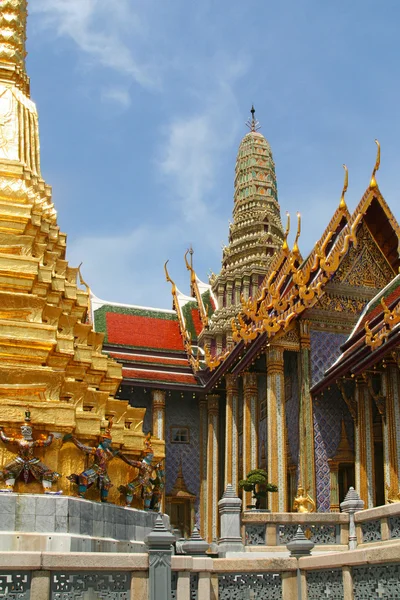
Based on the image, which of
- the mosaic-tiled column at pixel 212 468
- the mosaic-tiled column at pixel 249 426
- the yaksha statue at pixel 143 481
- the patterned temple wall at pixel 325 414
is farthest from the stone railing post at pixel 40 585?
the mosaic-tiled column at pixel 212 468

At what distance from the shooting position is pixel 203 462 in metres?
22.3

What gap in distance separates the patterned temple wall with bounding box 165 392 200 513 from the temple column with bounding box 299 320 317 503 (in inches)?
228

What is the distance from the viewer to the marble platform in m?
8.84

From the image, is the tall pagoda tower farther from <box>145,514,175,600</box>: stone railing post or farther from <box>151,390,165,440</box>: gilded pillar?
<box>145,514,175,600</box>: stone railing post

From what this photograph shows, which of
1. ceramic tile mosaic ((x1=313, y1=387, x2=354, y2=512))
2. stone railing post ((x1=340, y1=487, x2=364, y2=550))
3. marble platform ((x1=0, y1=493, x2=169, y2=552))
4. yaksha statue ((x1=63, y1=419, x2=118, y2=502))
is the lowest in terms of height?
marble platform ((x1=0, y1=493, x2=169, y2=552))

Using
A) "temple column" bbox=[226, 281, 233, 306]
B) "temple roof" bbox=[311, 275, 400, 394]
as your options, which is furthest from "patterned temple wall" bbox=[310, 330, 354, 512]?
"temple column" bbox=[226, 281, 233, 306]

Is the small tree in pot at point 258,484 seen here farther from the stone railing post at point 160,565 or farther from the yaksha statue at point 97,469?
the stone railing post at point 160,565

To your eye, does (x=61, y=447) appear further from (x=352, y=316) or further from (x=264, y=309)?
(x=352, y=316)

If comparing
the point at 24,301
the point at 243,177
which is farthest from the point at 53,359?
the point at 243,177

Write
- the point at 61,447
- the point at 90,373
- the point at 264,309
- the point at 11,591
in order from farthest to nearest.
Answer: the point at 264,309 < the point at 90,373 < the point at 61,447 < the point at 11,591

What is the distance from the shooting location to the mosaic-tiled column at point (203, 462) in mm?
21766

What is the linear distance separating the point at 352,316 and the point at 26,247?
8602mm

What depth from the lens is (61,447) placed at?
1021 cm

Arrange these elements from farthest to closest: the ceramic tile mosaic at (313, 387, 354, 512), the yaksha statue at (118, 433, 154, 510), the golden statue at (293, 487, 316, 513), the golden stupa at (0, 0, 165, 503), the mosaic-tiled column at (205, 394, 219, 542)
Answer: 1. the mosaic-tiled column at (205, 394, 219, 542)
2. the ceramic tile mosaic at (313, 387, 354, 512)
3. the golden statue at (293, 487, 316, 513)
4. the yaksha statue at (118, 433, 154, 510)
5. the golden stupa at (0, 0, 165, 503)
